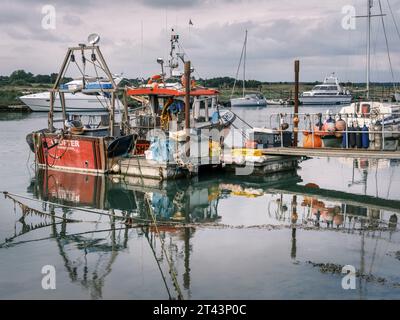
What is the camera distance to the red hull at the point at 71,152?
21.9 meters

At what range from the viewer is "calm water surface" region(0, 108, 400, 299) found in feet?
32.4

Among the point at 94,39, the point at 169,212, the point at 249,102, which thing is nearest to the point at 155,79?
the point at 94,39

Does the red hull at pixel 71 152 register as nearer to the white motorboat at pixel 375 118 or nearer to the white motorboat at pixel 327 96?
the white motorboat at pixel 375 118

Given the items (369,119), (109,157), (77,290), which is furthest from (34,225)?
(369,119)

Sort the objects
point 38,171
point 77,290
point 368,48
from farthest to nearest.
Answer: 1. point 368,48
2. point 38,171
3. point 77,290

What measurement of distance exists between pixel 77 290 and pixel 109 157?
488 inches

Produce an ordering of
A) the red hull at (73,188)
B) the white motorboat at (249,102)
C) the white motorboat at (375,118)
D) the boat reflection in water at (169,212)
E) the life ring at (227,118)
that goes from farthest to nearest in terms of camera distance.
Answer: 1. the white motorboat at (249,102)
2. the white motorboat at (375,118)
3. the life ring at (227,118)
4. the red hull at (73,188)
5. the boat reflection in water at (169,212)

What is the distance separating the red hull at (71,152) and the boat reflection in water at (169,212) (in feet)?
1.57

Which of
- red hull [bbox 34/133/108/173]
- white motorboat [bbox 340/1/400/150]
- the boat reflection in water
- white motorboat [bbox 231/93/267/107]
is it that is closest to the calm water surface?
the boat reflection in water

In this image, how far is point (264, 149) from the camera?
22281 millimetres

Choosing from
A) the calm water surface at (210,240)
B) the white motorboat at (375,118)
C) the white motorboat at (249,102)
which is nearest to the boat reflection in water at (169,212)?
the calm water surface at (210,240)

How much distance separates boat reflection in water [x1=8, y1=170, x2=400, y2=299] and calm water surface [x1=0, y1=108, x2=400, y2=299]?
0.03m

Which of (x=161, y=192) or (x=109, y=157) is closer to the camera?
(x=161, y=192)
